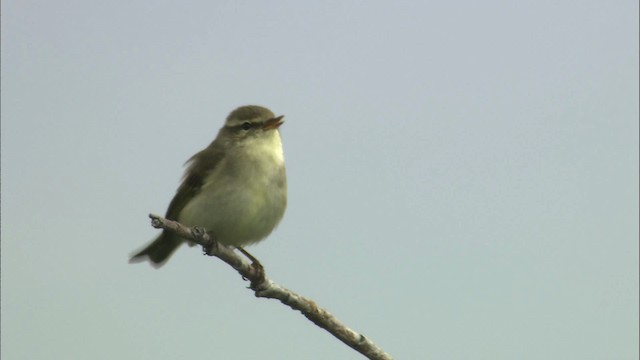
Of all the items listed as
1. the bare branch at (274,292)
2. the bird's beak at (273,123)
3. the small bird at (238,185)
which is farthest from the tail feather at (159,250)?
the bare branch at (274,292)

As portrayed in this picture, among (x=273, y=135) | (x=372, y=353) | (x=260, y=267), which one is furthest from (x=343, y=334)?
(x=273, y=135)

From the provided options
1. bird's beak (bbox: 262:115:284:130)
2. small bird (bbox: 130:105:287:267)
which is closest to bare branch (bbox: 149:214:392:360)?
small bird (bbox: 130:105:287:267)

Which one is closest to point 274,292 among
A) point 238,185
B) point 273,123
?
point 238,185

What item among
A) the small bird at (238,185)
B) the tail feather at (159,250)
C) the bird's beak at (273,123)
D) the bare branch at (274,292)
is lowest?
the bare branch at (274,292)

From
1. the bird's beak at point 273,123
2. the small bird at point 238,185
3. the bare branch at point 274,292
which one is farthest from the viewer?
the bird's beak at point 273,123

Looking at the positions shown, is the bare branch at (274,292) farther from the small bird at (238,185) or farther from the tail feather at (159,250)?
the tail feather at (159,250)

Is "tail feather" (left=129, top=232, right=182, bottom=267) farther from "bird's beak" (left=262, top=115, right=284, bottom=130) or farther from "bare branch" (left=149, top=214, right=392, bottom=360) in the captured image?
"bare branch" (left=149, top=214, right=392, bottom=360)

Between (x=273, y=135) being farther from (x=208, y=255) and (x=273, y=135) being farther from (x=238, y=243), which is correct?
(x=208, y=255)
